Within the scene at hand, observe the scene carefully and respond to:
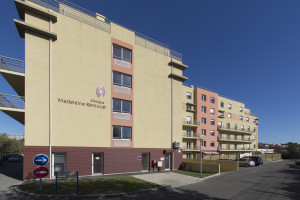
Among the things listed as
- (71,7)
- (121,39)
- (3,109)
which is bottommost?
(3,109)

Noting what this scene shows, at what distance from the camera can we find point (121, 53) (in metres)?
20.7

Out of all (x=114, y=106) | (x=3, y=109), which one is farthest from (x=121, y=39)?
(x=3, y=109)

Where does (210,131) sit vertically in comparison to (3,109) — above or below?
below

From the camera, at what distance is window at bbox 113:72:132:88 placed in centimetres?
2003

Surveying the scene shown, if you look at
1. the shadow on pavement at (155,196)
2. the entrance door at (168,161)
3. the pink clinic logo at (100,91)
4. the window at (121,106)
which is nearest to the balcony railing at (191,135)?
the entrance door at (168,161)

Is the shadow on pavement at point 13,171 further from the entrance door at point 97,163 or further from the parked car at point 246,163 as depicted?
the parked car at point 246,163

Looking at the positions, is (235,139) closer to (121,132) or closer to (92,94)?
(121,132)

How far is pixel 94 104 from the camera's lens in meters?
18.0

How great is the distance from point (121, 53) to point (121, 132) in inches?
338

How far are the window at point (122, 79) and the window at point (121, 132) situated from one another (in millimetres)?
4619

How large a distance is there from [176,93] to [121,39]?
32.5 feet

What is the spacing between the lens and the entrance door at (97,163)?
58.4 ft

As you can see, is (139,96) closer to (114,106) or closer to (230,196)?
(114,106)

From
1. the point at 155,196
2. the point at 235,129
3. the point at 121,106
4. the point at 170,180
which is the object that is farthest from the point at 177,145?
the point at 235,129
